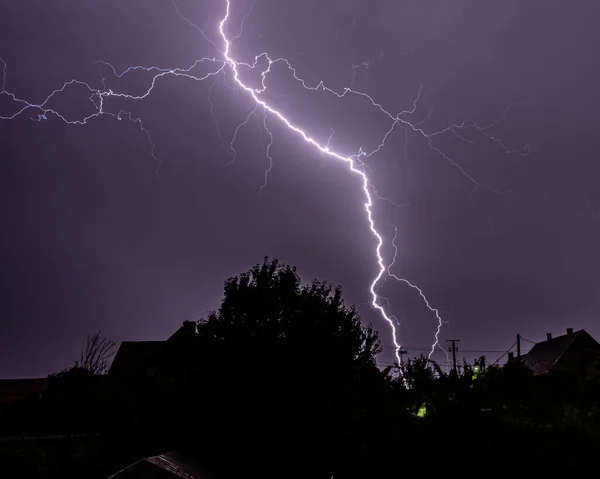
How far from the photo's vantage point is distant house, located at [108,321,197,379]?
26362 millimetres

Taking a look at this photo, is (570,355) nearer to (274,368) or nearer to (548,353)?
(548,353)

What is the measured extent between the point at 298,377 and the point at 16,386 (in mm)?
29531

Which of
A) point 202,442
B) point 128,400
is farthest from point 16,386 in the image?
point 202,442

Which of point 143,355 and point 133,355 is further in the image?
point 133,355

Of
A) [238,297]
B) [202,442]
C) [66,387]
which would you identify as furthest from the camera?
[66,387]

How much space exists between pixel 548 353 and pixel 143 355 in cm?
3063

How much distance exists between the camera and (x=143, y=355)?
1181 inches

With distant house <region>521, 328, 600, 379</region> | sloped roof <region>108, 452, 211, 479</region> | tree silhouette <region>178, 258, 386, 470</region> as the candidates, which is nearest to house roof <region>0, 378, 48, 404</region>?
tree silhouette <region>178, 258, 386, 470</region>

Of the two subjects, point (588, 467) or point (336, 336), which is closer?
point (588, 467)

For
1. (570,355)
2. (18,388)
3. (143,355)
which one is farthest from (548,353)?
(18,388)

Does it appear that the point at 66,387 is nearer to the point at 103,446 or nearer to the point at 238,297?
the point at 103,446

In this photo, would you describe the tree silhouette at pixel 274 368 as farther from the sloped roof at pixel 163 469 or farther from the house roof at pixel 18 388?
the house roof at pixel 18 388

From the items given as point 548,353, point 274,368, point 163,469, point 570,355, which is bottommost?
point 163,469

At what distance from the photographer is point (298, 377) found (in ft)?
32.0
